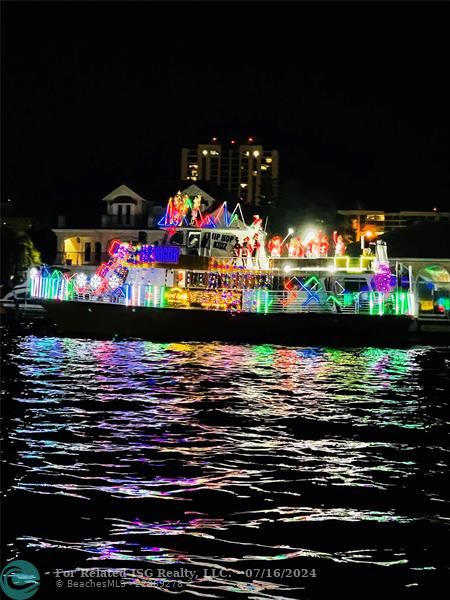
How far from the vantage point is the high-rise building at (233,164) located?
170m

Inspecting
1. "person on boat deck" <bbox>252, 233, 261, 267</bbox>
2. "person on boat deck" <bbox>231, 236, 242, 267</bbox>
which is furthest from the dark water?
"person on boat deck" <bbox>252, 233, 261, 267</bbox>

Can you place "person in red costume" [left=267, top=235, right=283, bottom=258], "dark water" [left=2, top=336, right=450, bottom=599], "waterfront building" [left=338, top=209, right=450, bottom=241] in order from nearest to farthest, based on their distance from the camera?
"dark water" [left=2, top=336, right=450, bottom=599]
"person in red costume" [left=267, top=235, right=283, bottom=258]
"waterfront building" [left=338, top=209, right=450, bottom=241]

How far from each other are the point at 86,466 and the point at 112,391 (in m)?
8.30

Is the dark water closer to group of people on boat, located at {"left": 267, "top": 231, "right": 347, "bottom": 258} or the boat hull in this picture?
the boat hull

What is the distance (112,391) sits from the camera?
20438 mm

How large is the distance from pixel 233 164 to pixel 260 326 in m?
138

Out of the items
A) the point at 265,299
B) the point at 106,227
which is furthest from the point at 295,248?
the point at 106,227

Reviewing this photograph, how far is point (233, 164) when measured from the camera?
574ft

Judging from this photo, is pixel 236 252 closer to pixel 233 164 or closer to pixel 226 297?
pixel 226 297

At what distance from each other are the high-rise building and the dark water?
150447 millimetres

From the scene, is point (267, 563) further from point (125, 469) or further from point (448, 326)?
point (448, 326)

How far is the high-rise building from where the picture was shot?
17038 cm

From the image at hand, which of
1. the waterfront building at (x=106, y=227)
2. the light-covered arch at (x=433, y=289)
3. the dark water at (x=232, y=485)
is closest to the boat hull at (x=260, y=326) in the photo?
the light-covered arch at (x=433, y=289)

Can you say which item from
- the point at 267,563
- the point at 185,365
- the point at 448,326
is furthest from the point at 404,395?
the point at 448,326
